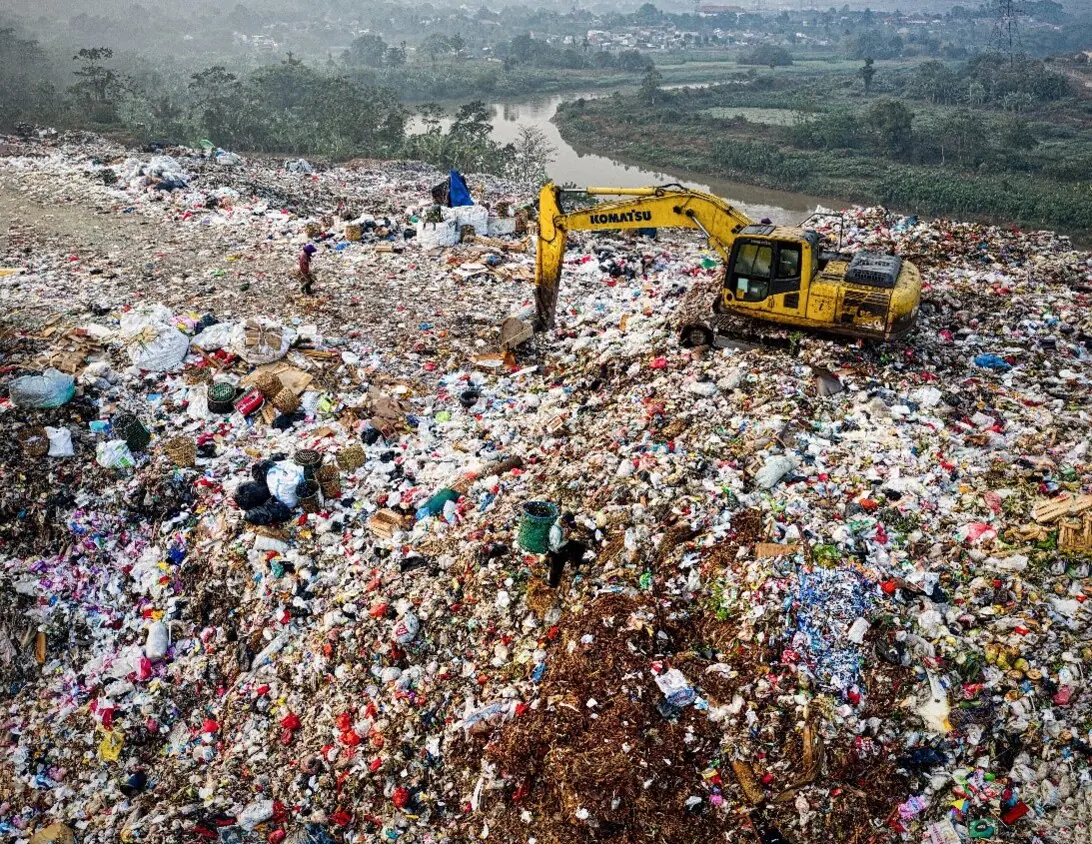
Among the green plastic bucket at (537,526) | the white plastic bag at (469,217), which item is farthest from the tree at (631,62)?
the green plastic bucket at (537,526)

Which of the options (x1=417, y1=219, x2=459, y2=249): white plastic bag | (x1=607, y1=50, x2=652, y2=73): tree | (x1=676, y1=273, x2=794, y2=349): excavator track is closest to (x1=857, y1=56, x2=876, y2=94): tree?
(x1=607, y1=50, x2=652, y2=73): tree

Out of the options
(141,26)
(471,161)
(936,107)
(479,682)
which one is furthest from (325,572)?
(141,26)

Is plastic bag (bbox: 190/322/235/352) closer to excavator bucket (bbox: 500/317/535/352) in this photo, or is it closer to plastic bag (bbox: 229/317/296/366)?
plastic bag (bbox: 229/317/296/366)

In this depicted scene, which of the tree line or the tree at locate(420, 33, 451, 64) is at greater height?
the tree at locate(420, 33, 451, 64)

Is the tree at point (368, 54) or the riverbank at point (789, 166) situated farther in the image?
the tree at point (368, 54)

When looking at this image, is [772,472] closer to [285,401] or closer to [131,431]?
[285,401]

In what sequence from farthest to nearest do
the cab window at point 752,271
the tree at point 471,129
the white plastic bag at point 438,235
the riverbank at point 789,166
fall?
the tree at point 471,129 → the riverbank at point 789,166 → the white plastic bag at point 438,235 → the cab window at point 752,271

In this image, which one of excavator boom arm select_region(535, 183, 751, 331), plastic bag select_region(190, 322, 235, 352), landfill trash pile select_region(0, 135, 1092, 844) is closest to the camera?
landfill trash pile select_region(0, 135, 1092, 844)

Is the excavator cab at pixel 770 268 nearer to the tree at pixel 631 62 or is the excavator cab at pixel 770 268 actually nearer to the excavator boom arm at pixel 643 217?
the excavator boom arm at pixel 643 217
